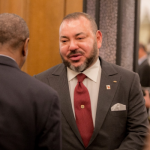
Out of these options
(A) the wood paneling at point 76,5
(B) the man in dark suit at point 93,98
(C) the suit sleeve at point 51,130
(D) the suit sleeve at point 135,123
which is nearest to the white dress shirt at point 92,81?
(B) the man in dark suit at point 93,98

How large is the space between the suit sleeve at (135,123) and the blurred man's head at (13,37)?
82 centimetres

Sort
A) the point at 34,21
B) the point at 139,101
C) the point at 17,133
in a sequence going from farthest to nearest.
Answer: the point at 34,21 → the point at 139,101 → the point at 17,133

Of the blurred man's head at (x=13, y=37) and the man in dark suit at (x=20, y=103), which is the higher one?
the blurred man's head at (x=13, y=37)

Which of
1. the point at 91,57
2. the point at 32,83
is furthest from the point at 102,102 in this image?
the point at 32,83

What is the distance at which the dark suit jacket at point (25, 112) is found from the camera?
3.17ft

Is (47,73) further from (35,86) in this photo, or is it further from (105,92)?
(35,86)

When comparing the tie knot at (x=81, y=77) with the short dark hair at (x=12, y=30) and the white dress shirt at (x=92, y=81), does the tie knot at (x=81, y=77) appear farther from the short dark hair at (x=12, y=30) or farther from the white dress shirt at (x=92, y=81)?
the short dark hair at (x=12, y=30)

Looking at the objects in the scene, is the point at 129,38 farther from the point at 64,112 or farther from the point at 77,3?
the point at 64,112

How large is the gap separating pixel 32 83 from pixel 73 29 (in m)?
0.69

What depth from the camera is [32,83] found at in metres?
1.01

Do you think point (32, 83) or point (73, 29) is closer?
point (32, 83)

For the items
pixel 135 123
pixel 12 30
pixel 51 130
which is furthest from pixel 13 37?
pixel 135 123

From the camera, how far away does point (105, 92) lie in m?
1.56

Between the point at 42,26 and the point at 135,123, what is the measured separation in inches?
51.2
